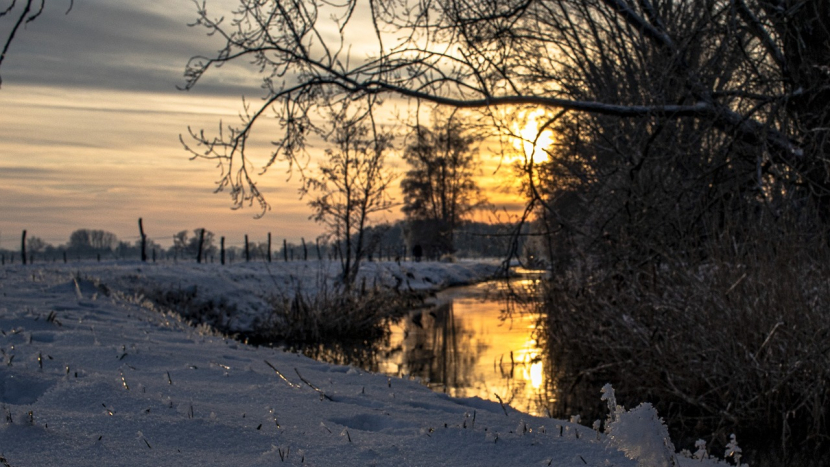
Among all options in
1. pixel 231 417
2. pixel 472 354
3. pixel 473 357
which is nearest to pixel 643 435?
pixel 231 417

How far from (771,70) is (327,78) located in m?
6.06

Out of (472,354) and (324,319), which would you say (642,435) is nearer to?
(472,354)

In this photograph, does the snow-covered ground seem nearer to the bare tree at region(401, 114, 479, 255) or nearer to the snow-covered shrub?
the snow-covered shrub

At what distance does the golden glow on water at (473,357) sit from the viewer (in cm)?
928

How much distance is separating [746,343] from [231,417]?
→ 510 cm

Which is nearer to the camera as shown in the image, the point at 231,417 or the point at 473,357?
the point at 231,417

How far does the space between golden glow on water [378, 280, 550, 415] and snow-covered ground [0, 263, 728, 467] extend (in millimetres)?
1946

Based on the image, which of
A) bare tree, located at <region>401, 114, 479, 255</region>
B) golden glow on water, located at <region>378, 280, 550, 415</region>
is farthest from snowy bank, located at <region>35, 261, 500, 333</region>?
bare tree, located at <region>401, 114, 479, 255</region>

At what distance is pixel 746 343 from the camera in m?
6.51

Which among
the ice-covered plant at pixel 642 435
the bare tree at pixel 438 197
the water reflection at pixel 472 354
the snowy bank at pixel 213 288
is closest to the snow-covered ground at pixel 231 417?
the ice-covered plant at pixel 642 435

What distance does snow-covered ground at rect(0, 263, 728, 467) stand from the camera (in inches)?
116

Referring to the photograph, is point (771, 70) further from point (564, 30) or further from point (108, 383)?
point (108, 383)

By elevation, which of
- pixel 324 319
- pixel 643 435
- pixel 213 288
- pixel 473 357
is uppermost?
pixel 643 435

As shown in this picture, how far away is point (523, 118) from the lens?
9.96 m
